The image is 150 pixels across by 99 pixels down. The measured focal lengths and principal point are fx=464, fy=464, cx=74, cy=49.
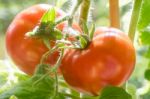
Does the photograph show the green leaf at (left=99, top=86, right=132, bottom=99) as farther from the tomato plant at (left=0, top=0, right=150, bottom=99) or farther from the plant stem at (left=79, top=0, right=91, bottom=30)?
the plant stem at (left=79, top=0, right=91, bottom=30)

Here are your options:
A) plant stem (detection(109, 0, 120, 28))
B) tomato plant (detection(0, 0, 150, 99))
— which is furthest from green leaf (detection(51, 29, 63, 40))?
plant stem (detection(109, 0, 120, 28))

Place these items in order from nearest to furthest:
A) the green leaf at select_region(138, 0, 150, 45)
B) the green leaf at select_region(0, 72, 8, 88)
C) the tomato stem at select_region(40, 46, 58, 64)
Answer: the tomato stem at select_region(40, 46, 58, 64) < the green leaf at select_region(138, 0, 150, 45) < the green leaf at select_region(0, 72, 8, 88)

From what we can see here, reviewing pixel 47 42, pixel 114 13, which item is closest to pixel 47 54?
pixel 47 42

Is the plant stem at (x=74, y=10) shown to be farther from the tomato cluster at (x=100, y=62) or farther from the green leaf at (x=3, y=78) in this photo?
the green leaf at (x=3, y=78)

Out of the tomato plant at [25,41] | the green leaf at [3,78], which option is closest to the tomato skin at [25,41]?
the tomato plant at [25,41]

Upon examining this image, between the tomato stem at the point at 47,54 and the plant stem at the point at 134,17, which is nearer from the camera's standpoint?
the tomato stem at the point at 47,54

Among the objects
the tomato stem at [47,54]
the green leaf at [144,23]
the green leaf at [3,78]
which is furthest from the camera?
the green leaf at [3,78]
